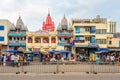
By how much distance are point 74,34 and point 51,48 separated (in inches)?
221

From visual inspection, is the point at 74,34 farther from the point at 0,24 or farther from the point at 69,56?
the point at 0,24

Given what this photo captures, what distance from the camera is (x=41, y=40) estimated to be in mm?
64250

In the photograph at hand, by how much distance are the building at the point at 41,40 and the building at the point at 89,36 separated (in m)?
4.61

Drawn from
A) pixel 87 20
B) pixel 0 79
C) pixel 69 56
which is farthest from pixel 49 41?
pixel 0 79

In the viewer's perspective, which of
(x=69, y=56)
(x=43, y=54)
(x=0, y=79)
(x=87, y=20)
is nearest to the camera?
(x=0, y=79)

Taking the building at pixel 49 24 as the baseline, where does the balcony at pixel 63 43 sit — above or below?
below

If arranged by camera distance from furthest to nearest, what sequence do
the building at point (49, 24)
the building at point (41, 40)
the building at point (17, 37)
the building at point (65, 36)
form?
the building at point (49, 24) < the building at point (41, 40) < the building at point (65, 36) < the building at point (17, 37)

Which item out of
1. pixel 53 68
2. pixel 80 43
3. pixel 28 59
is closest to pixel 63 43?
pixel 80 43

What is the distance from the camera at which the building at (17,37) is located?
6269 cm

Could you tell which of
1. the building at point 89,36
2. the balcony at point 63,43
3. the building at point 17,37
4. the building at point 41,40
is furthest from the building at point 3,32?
the building at point 89,36

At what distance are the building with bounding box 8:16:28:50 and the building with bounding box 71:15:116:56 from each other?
35.6ft

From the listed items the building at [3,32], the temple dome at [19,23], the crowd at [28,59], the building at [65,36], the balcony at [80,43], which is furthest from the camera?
the temple dome at [19,23]

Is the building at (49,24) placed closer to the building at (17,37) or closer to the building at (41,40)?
the building at (17,37)

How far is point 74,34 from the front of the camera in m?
63.5
